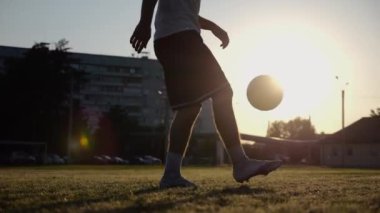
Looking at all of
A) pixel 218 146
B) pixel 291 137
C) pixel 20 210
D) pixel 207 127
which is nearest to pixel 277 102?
pixel 20 210

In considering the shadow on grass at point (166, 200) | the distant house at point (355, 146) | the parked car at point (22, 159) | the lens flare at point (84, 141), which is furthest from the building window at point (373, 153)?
the shadow on grass at point (166, 200)

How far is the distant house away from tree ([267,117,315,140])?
56.9 m

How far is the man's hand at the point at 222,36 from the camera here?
20.7 feet

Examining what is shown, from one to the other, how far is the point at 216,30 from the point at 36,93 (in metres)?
Result: 65.9

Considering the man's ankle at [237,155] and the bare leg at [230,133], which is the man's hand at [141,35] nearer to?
the bare leg at [230,133]

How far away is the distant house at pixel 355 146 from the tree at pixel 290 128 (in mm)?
56925

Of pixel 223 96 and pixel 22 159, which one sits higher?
pixel 223 96

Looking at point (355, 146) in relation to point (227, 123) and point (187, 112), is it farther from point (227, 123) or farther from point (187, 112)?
point (187, 112)

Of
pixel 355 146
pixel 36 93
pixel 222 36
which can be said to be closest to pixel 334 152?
pixel 355 146

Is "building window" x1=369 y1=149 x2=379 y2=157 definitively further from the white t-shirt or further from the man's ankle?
the white t-shirt

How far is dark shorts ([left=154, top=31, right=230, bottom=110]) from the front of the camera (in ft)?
17.3

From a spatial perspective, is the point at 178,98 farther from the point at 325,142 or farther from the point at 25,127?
the point at 325,142

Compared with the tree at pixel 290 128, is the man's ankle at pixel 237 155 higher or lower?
lower

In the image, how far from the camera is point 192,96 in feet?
17.4
